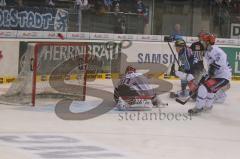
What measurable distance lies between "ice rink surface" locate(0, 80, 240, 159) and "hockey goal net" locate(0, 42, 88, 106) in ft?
2.00

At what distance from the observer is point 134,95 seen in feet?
46.6

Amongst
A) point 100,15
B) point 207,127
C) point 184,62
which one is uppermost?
point 100,15

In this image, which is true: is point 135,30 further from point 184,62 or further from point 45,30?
point 184,62

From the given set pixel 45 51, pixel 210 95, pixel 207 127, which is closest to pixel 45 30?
pixel 45 51

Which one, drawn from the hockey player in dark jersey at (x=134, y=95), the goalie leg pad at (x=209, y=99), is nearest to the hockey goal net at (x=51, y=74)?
the hockey player in dark jersey at (x=134, y=95)

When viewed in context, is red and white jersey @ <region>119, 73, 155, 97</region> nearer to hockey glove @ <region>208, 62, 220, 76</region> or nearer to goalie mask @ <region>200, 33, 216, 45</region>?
hockey glove @ <region>208, 62, 220, 76</region>

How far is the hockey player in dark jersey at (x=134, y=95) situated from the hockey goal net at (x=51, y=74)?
1266 mm

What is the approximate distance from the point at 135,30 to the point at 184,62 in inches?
221

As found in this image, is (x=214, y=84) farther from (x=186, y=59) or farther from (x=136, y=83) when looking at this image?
(x=186, y=59)

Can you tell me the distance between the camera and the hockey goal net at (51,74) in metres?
14.7

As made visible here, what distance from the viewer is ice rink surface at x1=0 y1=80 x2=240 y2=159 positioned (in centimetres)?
964

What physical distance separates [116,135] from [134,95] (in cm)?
302

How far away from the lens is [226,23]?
970 inches

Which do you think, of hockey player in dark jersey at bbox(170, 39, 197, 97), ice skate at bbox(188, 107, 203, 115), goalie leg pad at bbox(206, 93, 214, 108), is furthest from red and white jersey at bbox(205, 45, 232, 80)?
hockey player in dark jersey at bbox(170, 39, 197, 97)
